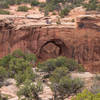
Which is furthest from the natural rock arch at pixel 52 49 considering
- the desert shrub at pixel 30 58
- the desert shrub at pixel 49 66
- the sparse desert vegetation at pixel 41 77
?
the desert shrub at pixel 49 66

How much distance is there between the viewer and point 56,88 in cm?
1585

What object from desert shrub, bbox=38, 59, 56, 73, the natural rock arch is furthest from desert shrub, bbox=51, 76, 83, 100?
the natural rock arch

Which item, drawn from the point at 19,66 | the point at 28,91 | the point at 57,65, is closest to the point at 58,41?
the point at 57,65

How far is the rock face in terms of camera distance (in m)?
24.8

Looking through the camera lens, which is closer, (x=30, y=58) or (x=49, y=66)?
(x=49, y=66)

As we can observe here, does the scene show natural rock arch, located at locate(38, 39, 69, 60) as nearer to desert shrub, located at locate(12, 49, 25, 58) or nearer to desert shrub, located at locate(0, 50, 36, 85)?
desert shrub, located at locate(0, 50, 36, 85)

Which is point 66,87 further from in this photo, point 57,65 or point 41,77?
point 57,65

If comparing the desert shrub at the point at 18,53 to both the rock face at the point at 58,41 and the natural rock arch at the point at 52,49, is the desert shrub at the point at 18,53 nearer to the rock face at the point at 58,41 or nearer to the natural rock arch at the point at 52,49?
the rock face at the point at 58,41

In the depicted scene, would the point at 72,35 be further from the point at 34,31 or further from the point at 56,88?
the point at 56,88

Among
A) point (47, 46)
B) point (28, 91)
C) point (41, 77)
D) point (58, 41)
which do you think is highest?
point (58, 41)

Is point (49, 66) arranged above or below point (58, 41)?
below

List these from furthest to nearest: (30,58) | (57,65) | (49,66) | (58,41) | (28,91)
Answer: (58,41) → (30,58) → (57,65) → (49,66) → (28,91)

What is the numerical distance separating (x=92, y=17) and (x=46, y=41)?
622 cm

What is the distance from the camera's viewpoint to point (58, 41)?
27.0m
